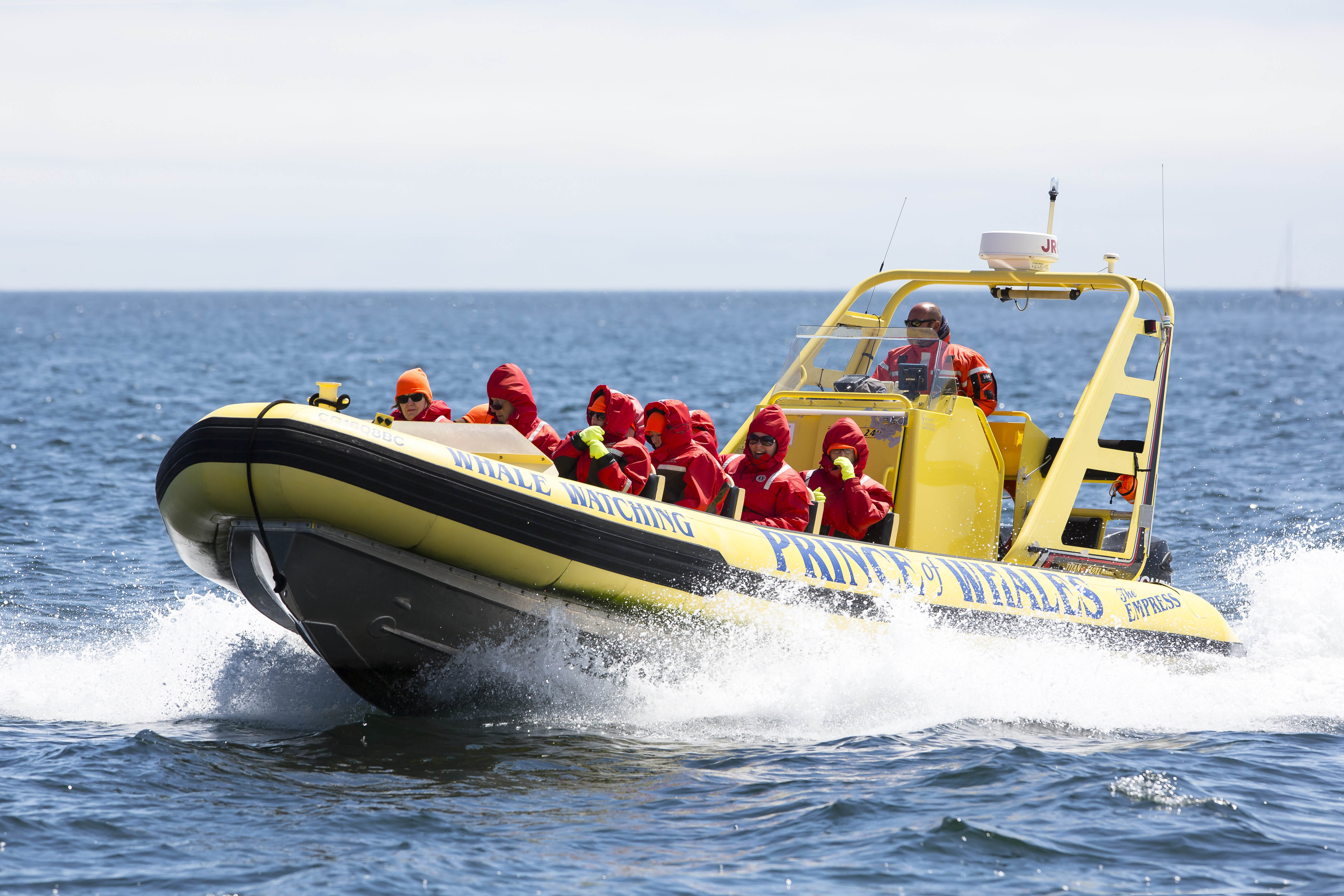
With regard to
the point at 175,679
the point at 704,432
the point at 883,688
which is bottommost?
the point at 175,679

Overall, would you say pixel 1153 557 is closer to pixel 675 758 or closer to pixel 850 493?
pixel 850 493

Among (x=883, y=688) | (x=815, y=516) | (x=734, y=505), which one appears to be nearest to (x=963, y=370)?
(x=815, y=516)

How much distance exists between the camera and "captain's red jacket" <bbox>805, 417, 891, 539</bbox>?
679 centimetres

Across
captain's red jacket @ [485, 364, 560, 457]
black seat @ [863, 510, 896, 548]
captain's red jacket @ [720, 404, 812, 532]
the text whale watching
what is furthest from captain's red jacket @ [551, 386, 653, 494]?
black seat @ [863, 510, 896, 548]

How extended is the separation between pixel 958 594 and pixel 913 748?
100cm

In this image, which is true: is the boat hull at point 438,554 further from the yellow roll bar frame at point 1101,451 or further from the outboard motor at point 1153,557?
the outboard motor at point 1153,557

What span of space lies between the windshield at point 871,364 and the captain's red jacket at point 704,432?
860 mm

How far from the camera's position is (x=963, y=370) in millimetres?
7898

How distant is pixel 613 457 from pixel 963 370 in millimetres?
2599

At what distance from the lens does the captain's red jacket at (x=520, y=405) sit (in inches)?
279

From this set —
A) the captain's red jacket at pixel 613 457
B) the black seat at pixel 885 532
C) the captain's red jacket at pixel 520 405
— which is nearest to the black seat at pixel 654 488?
the captain's red jacket at pixel 613 457

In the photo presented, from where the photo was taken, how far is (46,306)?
122 m

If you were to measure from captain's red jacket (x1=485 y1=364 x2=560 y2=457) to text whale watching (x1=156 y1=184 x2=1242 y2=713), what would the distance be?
0.02 meters

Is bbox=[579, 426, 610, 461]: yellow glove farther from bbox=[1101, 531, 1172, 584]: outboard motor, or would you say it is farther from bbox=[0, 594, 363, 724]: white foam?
bbox=[1101, 531, 1172, 584]: outboard motor
